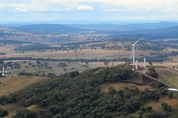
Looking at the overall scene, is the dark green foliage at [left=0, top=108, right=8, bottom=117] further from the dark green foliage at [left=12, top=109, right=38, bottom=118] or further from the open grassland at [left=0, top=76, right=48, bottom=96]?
the open grassland at [left=0, top=76, right=48, bottom=96]

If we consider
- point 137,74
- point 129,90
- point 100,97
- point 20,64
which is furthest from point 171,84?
point 20,64

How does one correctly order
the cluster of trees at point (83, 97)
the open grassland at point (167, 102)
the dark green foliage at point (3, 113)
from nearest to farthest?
the open grassland at point (167, 102), the cluster of trees at point (83, 97), the dark green foliage at point (3, 113)

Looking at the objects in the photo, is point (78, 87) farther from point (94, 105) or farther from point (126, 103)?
point (126, 103)

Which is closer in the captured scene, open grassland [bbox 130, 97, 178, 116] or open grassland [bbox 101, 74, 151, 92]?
open grassland [bbox 130, 97, 178, 116]

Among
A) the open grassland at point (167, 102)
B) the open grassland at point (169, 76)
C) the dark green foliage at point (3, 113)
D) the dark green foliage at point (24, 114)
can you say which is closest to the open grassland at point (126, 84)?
the open grassland at point (169, 76)

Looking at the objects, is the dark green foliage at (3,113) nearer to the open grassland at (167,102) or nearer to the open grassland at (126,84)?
the open grassland at (126,84)

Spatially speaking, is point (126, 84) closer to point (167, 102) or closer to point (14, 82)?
point (167, 102)

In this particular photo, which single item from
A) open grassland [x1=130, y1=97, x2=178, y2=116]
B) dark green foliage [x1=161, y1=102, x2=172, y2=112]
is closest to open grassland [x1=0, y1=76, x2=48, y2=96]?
open grassland [x1=130, y1=97, x2=178, y2=116]

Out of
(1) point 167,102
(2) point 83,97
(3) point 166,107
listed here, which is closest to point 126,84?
(2) point 83,97
